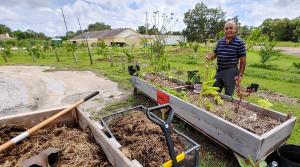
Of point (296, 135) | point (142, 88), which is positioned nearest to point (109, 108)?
point (142, 88)

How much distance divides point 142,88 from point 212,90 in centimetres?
209

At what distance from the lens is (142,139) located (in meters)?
2.10

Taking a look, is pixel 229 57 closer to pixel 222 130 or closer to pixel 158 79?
pixel 222 130

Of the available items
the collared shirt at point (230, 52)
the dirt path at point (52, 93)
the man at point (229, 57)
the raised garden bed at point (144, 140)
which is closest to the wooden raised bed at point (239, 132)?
the man at point (229, 57)

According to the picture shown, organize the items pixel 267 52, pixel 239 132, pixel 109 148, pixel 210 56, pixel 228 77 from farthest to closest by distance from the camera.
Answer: pixel 267 52, pixel 210 56, pixel 228 77, pixel 239 132, pixel 109 148

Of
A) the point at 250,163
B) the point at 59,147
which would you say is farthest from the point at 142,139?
the point at 250,163

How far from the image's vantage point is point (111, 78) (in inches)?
302

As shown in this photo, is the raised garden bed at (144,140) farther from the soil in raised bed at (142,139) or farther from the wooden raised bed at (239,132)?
the wooden raised bed at (239,132)

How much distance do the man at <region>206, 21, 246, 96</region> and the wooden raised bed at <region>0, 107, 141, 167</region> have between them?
256cm

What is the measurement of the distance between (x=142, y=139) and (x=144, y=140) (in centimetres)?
3

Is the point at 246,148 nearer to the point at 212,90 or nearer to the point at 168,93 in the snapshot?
the point at 212,90

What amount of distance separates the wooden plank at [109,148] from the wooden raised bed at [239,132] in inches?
64.4

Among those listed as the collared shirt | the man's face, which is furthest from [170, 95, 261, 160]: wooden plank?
the man's face

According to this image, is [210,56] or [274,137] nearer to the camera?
[274,137]
